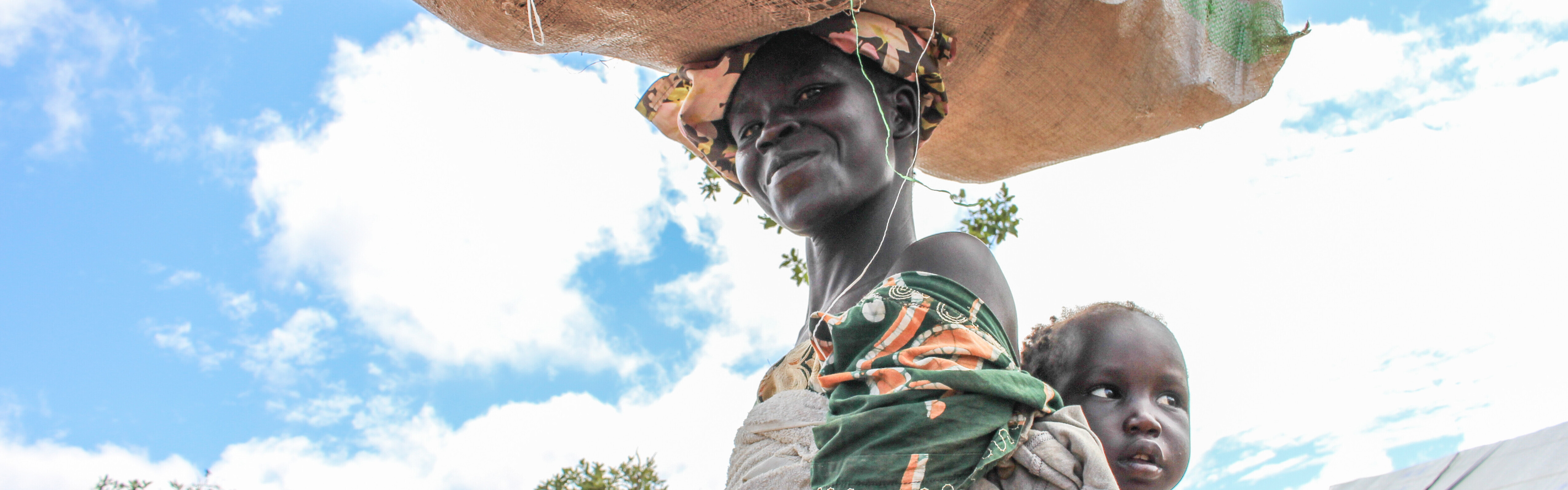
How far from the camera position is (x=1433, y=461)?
245 inches

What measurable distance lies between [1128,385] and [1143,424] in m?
0.11

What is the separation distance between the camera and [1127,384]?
1.88 metres

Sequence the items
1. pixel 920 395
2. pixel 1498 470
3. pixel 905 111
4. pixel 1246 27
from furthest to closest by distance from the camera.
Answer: pixel 1498 470 < pixel 1246 27 < pixel 905 111 < pixel 920 395

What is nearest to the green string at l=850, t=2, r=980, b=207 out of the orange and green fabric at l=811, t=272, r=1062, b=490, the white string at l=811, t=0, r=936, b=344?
the white string at l=811, t=0, r=936, b=344

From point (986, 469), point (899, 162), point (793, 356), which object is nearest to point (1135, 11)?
point (899, 162)

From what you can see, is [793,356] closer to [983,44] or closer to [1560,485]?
[983,44]

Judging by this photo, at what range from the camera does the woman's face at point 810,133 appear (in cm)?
163

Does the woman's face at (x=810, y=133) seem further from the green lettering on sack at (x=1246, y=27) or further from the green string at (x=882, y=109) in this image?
the green lettering on sack at (x=1246, y=27)

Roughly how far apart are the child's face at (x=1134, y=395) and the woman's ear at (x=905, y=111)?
2.03 ft

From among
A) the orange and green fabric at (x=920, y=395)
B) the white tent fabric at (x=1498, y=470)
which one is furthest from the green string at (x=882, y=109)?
the white tent fabric at (x=1498, y=470)

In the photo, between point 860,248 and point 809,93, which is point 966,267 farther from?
point 809,93

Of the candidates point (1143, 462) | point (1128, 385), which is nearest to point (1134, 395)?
point (1128, 385)

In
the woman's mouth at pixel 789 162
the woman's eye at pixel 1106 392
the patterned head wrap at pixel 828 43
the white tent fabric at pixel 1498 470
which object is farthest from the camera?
the white tent fabric at pixel 1498 470

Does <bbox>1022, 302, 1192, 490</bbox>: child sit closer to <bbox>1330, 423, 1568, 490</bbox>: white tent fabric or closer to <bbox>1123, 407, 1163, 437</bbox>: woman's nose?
Answer: <bbox>1123, 407, 1163, 437</bbox>: woman's nose
